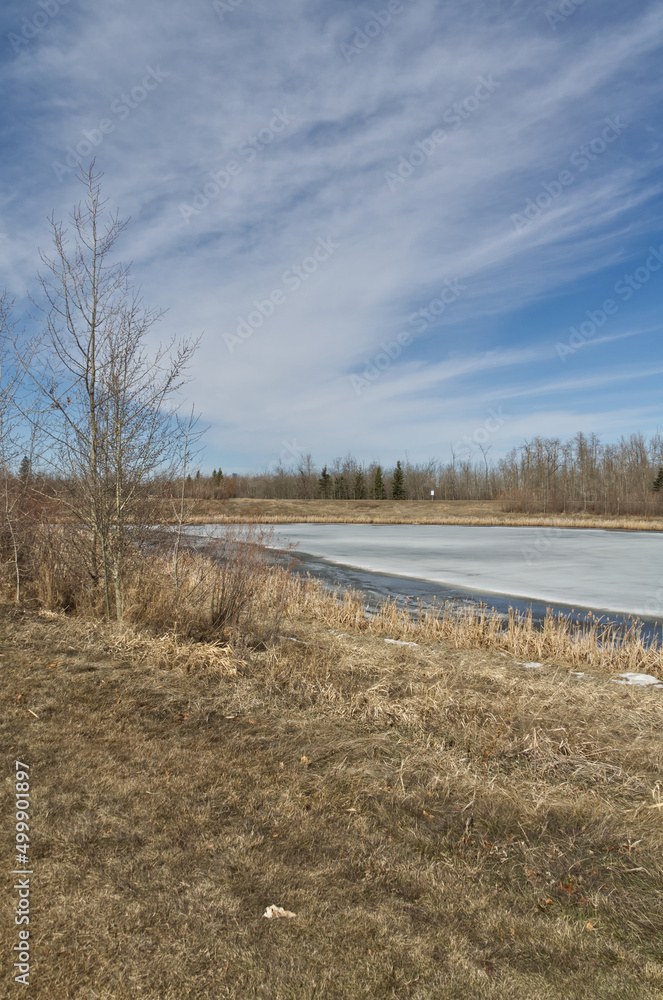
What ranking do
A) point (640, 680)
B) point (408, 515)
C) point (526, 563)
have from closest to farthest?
point (640, 680) < point (526, 563) < point (408, 515)

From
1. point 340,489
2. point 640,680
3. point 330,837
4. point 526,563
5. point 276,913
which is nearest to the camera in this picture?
point 276,913

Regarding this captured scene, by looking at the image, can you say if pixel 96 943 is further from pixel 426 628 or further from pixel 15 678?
pixel 426 628

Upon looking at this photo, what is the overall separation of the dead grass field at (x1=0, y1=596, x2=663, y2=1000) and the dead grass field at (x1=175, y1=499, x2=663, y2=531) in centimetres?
3457

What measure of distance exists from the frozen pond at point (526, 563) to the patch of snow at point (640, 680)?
494 centimetres

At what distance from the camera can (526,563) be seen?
63.3 ft

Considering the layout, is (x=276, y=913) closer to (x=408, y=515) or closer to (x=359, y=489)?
(x=408, y=515)

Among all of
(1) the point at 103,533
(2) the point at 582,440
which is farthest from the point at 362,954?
(2) the point at 582,440

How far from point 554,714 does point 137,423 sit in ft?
19.2

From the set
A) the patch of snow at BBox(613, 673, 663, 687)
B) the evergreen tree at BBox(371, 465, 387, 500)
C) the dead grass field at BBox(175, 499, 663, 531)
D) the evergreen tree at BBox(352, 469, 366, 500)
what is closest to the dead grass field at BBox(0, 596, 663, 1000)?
the patch of snow at BBox(613, 673, 663, 687)

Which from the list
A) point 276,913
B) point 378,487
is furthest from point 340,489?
point 276,913

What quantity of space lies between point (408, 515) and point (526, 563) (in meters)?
32.2

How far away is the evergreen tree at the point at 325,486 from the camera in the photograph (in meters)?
72.9

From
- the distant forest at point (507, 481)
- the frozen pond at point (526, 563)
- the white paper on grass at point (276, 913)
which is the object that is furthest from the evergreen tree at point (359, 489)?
the white paper on grass at point (276, 913)

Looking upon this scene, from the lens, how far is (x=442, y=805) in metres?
3.36
